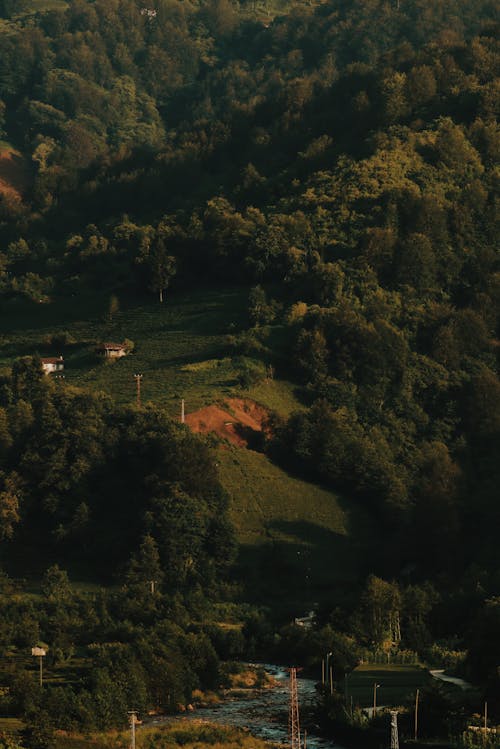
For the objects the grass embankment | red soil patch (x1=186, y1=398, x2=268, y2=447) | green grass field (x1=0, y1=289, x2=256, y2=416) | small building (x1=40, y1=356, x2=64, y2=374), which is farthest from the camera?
small building (x1=40, y1=356, x2=64, y2=374)

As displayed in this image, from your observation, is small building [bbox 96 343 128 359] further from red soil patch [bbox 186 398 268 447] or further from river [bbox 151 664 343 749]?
river [bbox 151 664 343 749]

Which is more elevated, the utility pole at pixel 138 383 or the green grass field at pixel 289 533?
the utility pole at pixel 138 383

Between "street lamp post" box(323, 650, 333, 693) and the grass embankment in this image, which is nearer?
the grass embankment

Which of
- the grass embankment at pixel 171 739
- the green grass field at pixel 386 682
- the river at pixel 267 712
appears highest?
the green grass field at pixel 386 682

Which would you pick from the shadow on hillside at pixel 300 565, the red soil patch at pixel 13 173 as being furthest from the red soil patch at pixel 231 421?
the red soil patch at pixel 13 173

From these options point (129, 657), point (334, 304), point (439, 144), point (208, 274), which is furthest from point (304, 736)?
point (439, 144)

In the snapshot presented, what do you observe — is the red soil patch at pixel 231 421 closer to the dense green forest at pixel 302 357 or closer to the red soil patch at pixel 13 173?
the dense green forest at pixel 302 357

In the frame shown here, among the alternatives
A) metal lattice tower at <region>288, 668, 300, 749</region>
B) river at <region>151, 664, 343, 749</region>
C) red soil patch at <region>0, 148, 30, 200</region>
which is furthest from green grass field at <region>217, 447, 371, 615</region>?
red soil patch at <region>0, 148, 30, 200</region>
